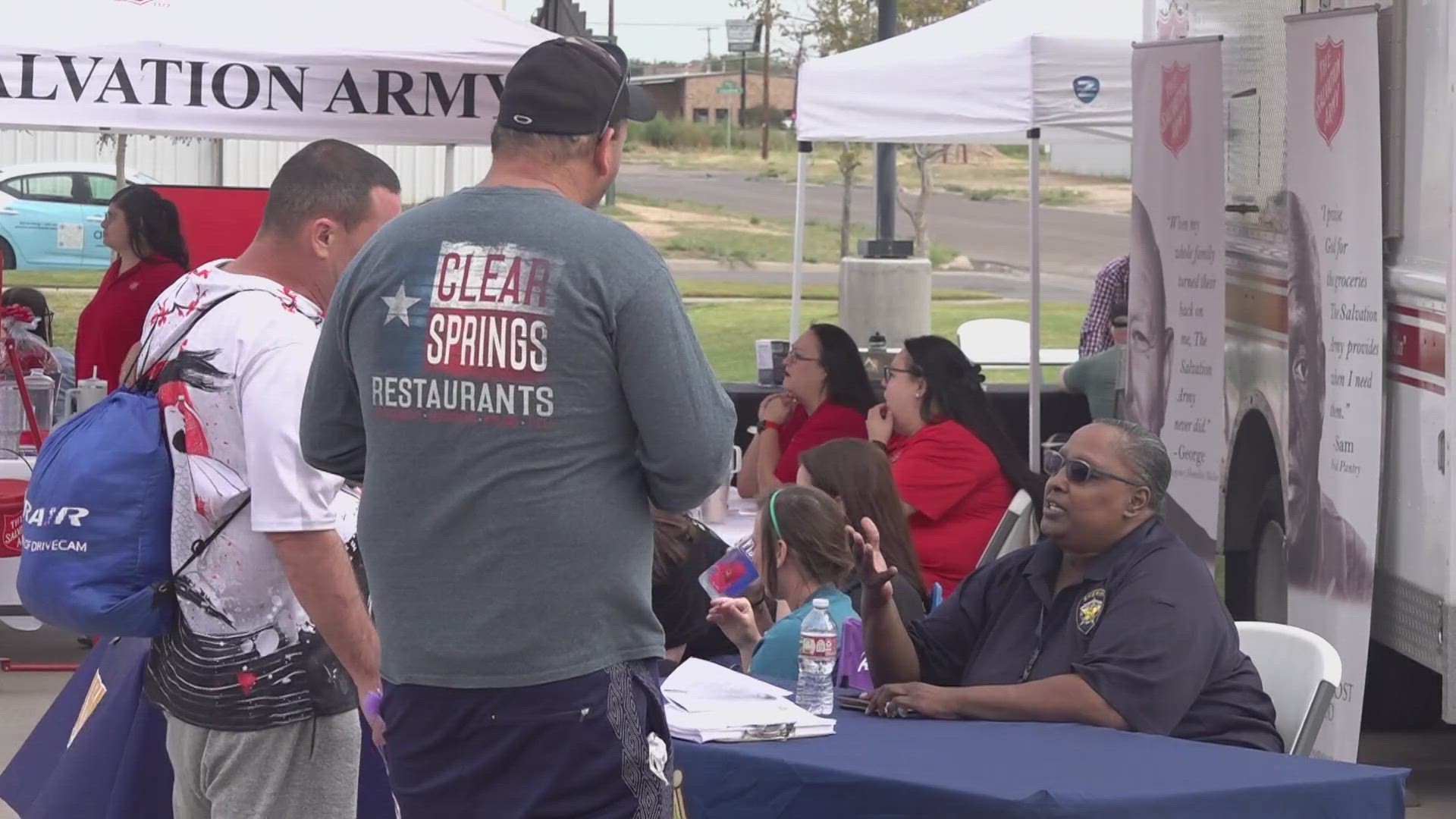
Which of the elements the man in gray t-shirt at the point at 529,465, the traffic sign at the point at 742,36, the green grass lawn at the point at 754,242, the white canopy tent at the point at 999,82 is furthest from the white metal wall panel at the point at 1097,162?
the man in gray t-shirt at the point at 529,465

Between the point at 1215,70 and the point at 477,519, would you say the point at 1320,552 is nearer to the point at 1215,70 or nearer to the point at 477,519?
the point at 1215,70

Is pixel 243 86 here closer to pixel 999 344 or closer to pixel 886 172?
pixel 999 344

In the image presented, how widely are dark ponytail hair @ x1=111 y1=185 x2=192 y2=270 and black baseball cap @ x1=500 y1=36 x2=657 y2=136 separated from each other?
6.07 metres

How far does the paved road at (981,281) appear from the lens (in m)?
25.9

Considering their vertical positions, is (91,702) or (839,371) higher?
(839,371)

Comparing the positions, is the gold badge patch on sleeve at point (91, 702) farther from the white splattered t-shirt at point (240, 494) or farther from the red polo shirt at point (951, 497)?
the red polo shirt at point (951, 497)

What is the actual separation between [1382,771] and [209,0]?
480 centimetres

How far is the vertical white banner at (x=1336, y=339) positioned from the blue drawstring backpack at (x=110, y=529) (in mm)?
3503

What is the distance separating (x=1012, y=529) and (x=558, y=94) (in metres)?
3.87

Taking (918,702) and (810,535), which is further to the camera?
(810,535)

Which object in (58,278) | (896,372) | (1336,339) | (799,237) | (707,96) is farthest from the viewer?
(707,96)

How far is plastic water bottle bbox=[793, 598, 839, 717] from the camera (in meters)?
3.51

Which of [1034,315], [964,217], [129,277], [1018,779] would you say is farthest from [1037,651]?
[964,217]

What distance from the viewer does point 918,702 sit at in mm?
3480
